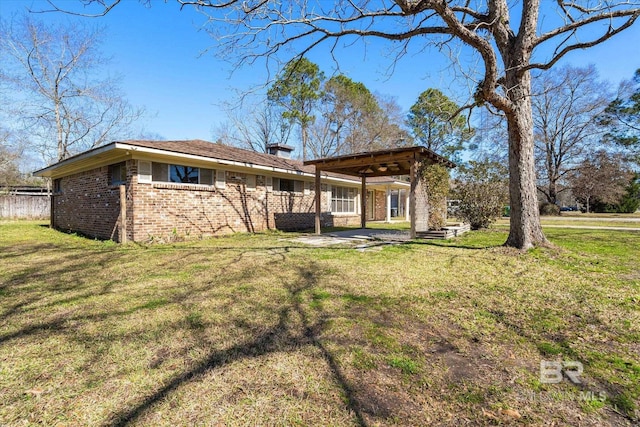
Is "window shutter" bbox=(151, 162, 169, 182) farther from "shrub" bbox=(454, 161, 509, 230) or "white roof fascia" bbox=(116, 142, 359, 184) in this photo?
"shrub" bbox=(454, 161, 509, 230)

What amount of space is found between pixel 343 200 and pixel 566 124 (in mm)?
24016

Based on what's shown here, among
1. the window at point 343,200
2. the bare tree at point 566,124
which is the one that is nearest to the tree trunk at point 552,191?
the bare tree at point 566,124

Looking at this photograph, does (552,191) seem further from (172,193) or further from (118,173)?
(118,173)

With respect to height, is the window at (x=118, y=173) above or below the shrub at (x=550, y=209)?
above

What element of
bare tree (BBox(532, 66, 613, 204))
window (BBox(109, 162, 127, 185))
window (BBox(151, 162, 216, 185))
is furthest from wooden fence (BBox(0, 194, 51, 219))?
bare tree (BBox(532, 66, 613, 204))

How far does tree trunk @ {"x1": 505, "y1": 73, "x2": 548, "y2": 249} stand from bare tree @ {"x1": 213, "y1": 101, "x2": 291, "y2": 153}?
2127cm

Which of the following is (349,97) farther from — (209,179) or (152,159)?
Result: (152,159)

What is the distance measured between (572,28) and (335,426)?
8.12 metres

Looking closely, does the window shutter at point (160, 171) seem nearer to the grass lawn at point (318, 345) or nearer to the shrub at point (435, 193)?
the grass lawn at point (318, 345)

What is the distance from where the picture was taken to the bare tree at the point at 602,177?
2520 centimetres

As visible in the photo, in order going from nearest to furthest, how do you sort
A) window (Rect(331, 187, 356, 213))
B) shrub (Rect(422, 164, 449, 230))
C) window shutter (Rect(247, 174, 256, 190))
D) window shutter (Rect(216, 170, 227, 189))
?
shrub (Rect(422, 164, 449, 230)) < window shutter (Rect(216, 170, 227, 189)) < window shutter (Rect(247, 174, 256, 190)) < window (Rect(331, 187, 356, 213))

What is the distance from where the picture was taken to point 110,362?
2.33 meters

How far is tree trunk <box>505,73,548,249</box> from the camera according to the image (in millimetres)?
6520

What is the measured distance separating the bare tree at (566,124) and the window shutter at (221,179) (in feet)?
87.0
